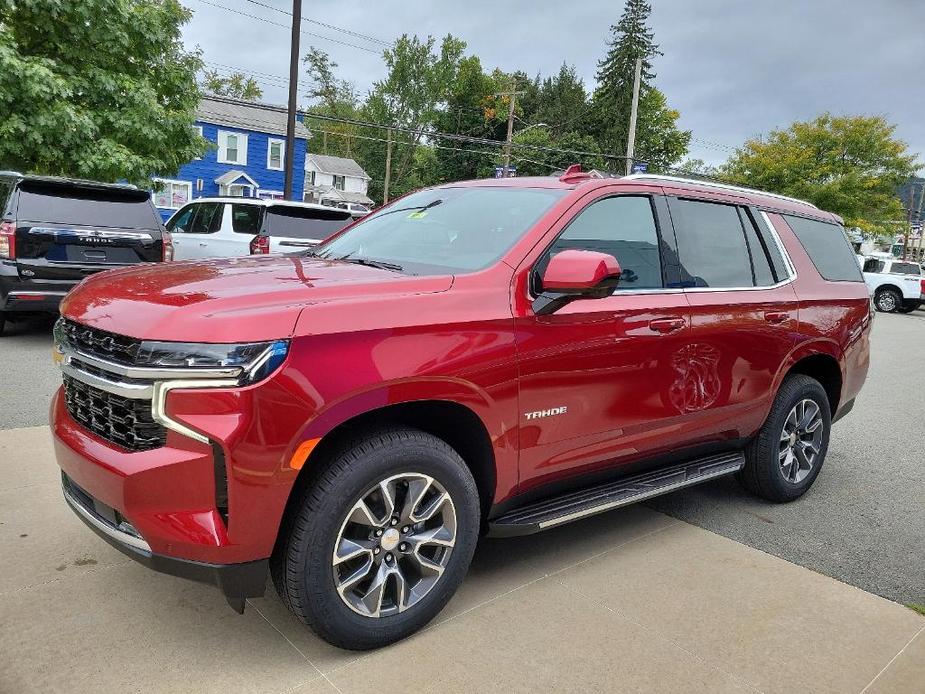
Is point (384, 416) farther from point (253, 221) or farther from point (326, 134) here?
point (326, 134)

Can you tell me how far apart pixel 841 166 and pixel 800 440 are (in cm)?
3684

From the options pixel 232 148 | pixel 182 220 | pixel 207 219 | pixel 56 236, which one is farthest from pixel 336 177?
pixel 56 236

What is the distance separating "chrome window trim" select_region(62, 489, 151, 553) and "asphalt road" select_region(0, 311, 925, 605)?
300 cm

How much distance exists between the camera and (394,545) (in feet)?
8.84

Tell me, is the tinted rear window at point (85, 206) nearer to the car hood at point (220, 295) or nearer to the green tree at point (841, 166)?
the car hood at point (220, 295)

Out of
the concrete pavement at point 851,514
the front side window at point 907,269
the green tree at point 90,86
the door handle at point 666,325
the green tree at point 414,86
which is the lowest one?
the concrete pavement at point 851,514

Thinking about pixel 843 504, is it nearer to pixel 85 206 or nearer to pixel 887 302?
pixel 85 206

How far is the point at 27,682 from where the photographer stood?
2.44 metres

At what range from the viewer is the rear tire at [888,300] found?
24891 mm

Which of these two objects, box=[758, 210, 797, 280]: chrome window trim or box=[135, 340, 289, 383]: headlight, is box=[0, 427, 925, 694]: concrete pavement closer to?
box=[135, 340, 289, 383]: headlight

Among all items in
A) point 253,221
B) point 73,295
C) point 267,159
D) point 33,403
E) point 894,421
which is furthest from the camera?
point 267,159

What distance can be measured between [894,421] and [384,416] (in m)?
6.62

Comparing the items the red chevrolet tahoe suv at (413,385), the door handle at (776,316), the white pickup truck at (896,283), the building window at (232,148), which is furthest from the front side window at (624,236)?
the building window at (232,148)

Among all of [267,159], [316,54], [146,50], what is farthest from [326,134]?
[146,50]
